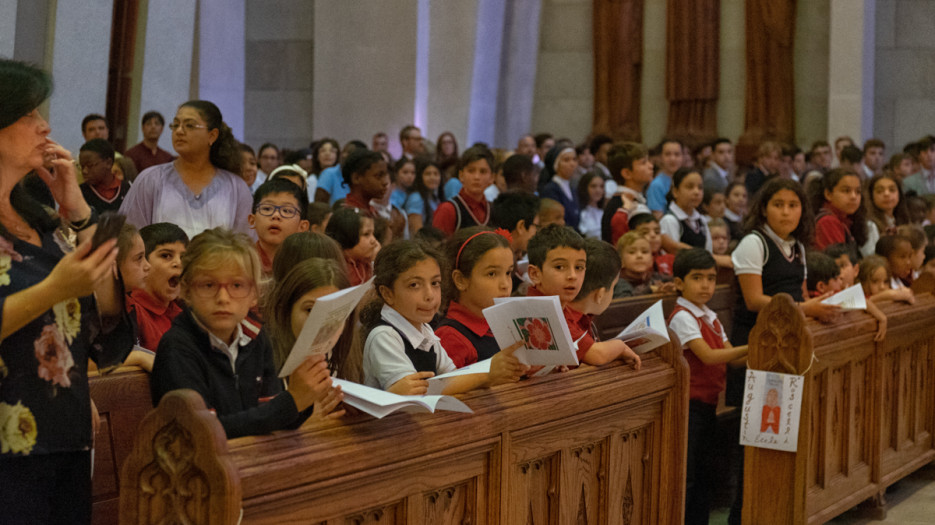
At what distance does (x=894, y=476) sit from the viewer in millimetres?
5707

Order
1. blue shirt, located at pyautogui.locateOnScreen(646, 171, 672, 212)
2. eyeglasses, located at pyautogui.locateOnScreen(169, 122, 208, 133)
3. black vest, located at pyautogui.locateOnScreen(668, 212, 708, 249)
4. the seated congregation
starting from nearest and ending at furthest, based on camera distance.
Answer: the seated congregation
eyeglasses, located at pyautogui.locateOnScreen(169, 122, 208, 133)
black vest, located at pyautogui.locateOnScreen(668, 212, 708, 249)
blue shirt, located at pyautogui.locateOnScreen(646, 171, 672, 212)

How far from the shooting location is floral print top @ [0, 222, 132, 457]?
2439 mm

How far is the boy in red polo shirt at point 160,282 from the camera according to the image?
3.87 metres

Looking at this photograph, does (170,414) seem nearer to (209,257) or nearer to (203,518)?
(203,518)

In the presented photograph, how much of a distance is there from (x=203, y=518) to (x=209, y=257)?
0.72m

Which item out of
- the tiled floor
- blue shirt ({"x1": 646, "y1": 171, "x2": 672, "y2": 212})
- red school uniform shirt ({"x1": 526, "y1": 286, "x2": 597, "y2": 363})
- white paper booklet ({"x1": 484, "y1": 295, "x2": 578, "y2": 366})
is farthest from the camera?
blue shirt ({"x1": 646, "y1": 171, "x2": 672, "y2": 212})

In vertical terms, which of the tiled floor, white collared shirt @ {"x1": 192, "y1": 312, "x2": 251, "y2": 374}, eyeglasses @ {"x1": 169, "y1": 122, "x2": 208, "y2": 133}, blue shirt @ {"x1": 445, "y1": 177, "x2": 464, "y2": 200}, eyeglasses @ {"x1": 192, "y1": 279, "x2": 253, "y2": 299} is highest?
blue shirt @ {"x1": 445, "y1": 177, "x2": 464, "y2": 200}

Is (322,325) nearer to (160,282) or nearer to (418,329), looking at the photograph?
(418,329)

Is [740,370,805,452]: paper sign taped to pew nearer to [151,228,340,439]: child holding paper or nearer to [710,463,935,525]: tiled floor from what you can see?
[710,463,935,525]: tiled floor

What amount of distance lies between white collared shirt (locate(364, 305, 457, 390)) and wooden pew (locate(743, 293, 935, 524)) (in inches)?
70.3

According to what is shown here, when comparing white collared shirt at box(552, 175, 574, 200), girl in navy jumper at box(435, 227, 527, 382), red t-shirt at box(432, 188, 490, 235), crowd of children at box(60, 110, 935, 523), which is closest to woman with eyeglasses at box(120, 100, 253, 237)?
crowd of children at box(60, 110, 935, 523)

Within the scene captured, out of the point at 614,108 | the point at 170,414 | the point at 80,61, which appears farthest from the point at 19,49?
the point at 614,108

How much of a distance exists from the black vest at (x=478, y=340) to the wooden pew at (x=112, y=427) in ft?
3.39

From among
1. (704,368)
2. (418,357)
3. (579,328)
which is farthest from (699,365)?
(418,357)
